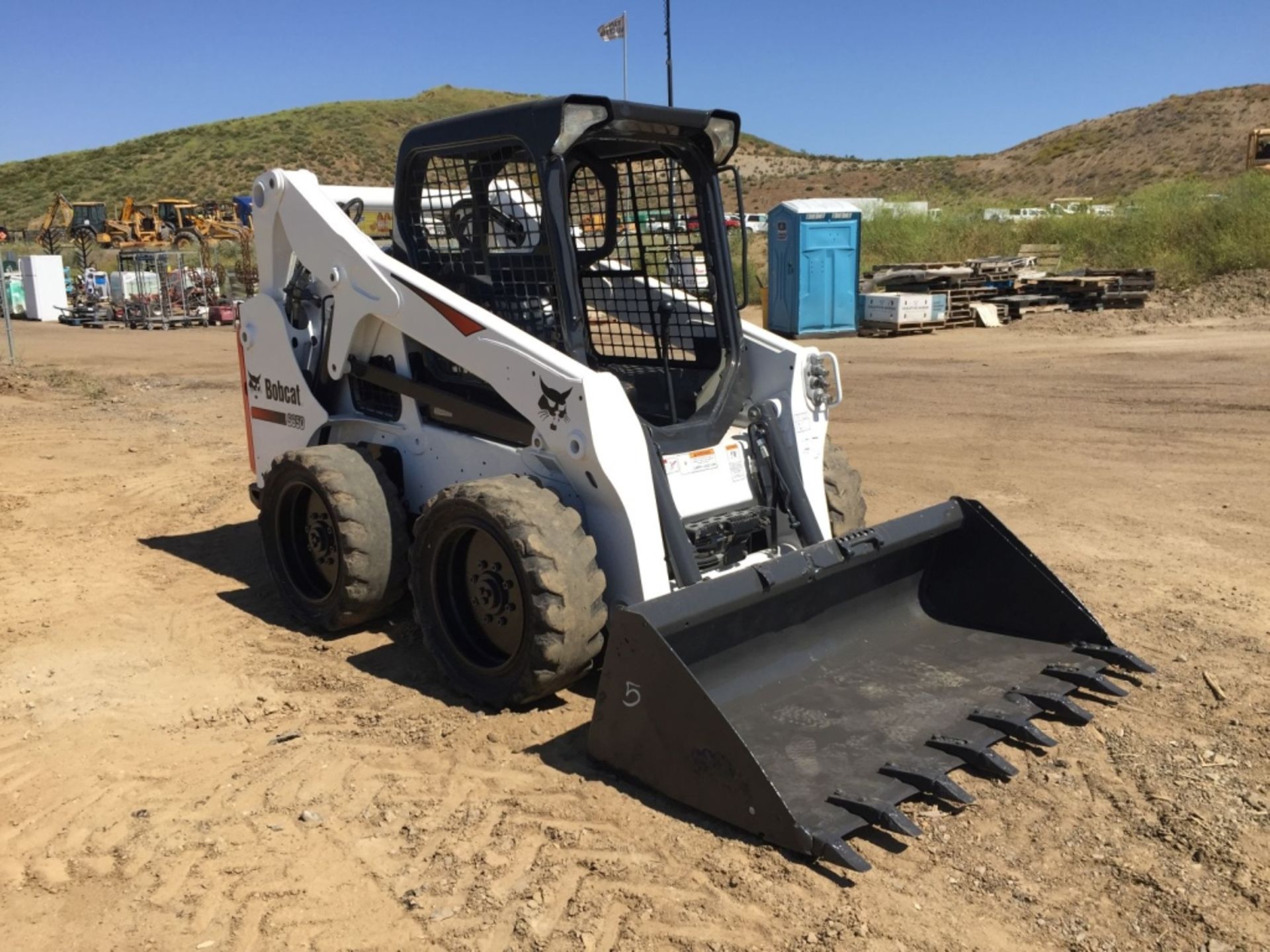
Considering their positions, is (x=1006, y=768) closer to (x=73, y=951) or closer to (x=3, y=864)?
(x=73, y=951)

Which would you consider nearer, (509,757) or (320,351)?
(509,757)

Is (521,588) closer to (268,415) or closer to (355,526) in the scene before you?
(355,526)

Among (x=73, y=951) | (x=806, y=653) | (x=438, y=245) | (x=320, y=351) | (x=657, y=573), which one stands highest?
(x=438, y=245)

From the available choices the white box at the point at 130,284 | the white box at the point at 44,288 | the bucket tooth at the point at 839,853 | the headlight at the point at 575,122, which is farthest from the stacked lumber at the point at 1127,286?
the white box at the point at 44,288

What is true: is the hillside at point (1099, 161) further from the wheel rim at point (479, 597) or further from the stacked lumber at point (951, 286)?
the wheel rim at point (479, 597)

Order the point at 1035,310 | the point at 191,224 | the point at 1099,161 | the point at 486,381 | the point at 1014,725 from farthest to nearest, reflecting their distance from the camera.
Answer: the point at 1099,161, the point at 191,224, the point at 1035,310, the point at 486,381, the point at 1014,725

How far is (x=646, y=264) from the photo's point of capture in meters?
5.48

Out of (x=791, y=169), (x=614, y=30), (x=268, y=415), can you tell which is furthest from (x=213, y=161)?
(x=268, y=415)

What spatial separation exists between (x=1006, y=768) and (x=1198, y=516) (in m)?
4.35

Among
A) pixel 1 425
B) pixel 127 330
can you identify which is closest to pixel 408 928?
pixel 1 425

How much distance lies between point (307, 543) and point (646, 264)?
2246mm

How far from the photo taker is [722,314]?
17.4ft

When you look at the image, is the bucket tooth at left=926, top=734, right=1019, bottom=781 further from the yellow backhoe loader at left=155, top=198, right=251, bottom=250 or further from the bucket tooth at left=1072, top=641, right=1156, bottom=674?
the yellow backhoe loader at left=155, top=198, right=251, bottom=250

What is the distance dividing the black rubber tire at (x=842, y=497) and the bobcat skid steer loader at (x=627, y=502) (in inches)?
0.8
